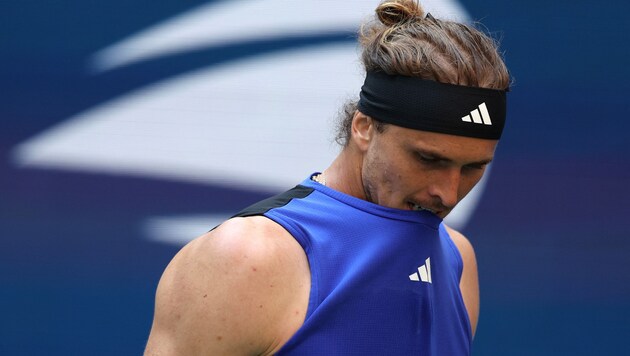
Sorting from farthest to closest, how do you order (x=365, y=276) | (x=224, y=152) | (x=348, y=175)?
1. (x=224, y=152)
2. (x=348, y=175)
3. (x=365, y=276)

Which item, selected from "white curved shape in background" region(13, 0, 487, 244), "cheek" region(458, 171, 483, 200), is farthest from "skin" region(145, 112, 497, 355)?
"white curved shape in background" region(13, 0, 487, 244)

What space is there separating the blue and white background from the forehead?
101 cm

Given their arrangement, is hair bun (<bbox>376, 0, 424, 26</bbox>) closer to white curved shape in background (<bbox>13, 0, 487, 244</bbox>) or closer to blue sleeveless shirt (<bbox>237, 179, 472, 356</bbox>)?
blue sleeveless shirt (<bbox>237, 179, 472, 356</bbox>)

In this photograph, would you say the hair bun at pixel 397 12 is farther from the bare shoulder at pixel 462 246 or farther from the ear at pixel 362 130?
the bare shoulder at pixel 462 246

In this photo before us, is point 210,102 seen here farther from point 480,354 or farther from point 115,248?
point 480,354

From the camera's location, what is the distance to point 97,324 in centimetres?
235

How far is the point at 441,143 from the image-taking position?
4.34 feet

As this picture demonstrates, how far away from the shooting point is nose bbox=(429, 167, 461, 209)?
1333 millimetres

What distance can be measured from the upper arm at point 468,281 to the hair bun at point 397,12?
0.43 metres

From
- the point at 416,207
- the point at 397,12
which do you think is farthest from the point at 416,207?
the point at 397,12

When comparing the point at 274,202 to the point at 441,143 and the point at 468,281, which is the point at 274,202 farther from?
the point at 468,281

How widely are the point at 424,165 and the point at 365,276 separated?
0.61 feet

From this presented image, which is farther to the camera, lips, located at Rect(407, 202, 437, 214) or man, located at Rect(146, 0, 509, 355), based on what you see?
lips, located at Rect(407, 202, 437, 214)

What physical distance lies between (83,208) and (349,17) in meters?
0.85
